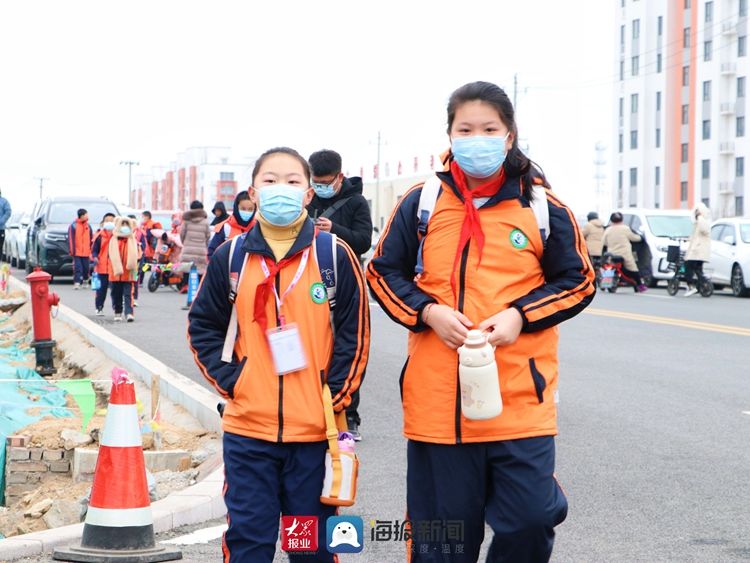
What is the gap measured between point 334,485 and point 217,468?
359cm

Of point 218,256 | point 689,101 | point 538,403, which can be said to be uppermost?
point 689,101

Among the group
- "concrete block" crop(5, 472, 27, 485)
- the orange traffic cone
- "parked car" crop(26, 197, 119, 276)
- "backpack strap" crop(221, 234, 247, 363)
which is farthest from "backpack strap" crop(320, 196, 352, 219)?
"parked car" crop(26, 197, 119, 276)

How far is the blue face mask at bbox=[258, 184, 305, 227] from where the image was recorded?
4441 mm

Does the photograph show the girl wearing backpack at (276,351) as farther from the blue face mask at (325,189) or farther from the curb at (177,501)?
the blue face mask at (325,189)

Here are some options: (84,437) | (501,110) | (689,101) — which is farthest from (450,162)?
(689,101)

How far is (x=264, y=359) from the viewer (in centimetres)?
437

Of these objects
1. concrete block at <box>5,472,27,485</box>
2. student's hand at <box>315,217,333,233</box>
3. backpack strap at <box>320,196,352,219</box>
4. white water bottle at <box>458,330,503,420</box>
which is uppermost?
backpack strap at <box>320,196,352,219</box>

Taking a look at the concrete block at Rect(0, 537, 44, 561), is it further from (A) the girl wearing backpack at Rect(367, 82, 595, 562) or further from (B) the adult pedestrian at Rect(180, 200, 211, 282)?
(B) the adult pedestrian at Rect(180, 200, 211, 282)

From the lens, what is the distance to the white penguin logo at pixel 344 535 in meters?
4.30

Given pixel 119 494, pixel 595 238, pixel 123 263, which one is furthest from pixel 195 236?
pixel 119 494

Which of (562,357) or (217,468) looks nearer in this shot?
(217,468)

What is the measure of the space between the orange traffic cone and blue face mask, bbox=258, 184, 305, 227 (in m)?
1.48

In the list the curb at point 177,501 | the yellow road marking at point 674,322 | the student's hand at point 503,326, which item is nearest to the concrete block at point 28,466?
the curb at point 177,501

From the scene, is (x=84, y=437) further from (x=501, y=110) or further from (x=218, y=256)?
(x=501, y=110)
